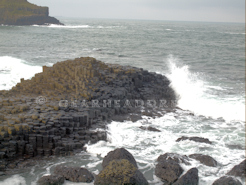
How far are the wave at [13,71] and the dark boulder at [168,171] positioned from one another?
10729 mm

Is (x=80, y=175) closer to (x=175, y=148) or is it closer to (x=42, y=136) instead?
(x=42, y=136)

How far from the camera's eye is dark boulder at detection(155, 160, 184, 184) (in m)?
7.01

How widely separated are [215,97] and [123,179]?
10.2 meters

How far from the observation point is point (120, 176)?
6500mm

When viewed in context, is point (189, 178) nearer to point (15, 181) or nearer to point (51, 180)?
point (51, 180)

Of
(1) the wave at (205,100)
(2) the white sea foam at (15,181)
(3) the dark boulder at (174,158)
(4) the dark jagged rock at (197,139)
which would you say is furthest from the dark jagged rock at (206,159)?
(2) the white sea foam at (15,181)

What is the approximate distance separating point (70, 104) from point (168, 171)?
4752 millimetres

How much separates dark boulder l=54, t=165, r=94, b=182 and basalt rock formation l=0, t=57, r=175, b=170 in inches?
49.1

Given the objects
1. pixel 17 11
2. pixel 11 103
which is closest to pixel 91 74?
pixel 11 103

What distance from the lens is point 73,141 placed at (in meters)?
8.73


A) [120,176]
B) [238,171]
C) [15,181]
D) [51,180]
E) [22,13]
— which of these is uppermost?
[22,13]

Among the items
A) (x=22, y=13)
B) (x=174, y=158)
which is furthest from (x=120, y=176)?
(x=22, y=13)

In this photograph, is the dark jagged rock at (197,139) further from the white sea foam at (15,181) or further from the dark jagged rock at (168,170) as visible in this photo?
the white sea foam at (15,181)

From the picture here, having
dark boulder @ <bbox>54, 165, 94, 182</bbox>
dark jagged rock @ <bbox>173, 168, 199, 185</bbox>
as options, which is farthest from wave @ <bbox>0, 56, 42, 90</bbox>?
dark jagged rock @ <bbox>173, 168, 199, 185</bbox>
